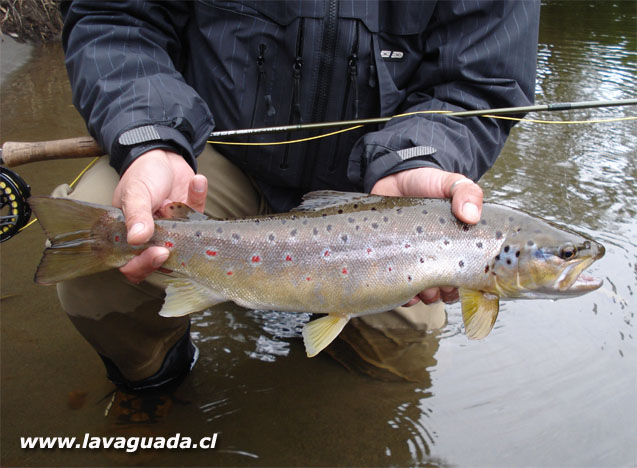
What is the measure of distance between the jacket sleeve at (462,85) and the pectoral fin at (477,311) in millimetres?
511

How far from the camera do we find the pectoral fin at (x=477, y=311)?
1751mm

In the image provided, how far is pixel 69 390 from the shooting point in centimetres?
219

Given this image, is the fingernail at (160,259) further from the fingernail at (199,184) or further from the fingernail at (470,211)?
the fingernail at (470,211)

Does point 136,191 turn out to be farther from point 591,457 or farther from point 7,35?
point 7,35

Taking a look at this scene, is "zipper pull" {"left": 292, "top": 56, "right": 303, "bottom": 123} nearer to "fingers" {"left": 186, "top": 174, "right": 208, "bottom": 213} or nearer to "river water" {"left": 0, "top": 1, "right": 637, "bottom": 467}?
"fingers" {"left": 186, "top": 174, "right": 208, "bottom": 213}

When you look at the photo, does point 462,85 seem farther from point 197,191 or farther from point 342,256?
point 197,191

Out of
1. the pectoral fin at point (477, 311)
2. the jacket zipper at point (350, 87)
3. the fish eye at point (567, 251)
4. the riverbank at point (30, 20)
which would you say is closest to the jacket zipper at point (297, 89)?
the jacket zipper at point (350, 87)

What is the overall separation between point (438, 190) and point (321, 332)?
628 mm

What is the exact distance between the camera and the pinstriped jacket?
2.02 m

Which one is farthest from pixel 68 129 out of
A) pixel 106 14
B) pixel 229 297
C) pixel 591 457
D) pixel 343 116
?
pixel 591 457

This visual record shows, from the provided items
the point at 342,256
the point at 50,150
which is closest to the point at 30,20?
the point at 50,150

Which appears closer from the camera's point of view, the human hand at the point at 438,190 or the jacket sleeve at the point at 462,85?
the human hand at the point at 438,190

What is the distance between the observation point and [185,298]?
1778 millimetres

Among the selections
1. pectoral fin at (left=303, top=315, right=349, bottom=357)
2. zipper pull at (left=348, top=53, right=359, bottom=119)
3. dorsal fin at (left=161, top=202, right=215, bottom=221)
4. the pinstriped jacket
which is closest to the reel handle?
the pinstriped jacket
